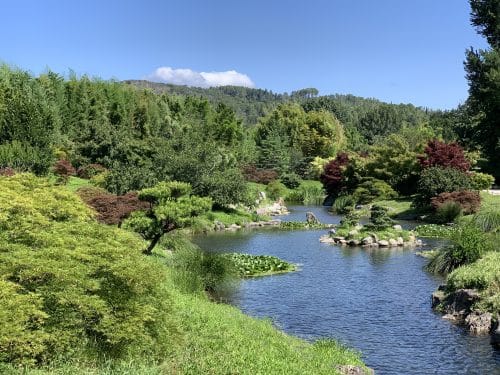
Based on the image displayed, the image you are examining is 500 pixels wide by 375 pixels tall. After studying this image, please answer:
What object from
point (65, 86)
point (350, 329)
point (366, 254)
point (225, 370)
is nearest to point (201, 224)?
point (366, 254)

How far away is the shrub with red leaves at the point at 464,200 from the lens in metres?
33.3

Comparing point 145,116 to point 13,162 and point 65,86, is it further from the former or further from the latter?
point 13,162

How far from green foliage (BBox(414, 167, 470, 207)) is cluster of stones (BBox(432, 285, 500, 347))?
20979 millimetres

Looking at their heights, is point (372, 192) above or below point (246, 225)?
above

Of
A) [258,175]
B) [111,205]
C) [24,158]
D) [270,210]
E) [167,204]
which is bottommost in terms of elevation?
[270,210]

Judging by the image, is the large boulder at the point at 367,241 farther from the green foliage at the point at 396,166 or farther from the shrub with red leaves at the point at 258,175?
the shrub with red leaves at the point at 258,175

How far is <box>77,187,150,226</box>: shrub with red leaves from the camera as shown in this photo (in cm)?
1928

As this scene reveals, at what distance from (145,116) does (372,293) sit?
43339 millimetres

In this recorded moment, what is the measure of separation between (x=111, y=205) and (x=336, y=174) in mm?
34983

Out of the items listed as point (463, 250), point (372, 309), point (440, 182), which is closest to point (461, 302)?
point (372, 309)

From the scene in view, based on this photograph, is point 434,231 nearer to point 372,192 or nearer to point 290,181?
point 372,192

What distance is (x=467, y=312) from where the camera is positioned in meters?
14.2

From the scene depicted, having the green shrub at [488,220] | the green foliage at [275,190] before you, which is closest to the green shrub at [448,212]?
the green shrub at [488,220]

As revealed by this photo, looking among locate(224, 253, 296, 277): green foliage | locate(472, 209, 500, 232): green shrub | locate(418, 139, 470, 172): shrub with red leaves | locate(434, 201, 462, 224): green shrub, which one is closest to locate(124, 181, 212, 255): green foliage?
locate(224, 253, 296, 277): green foliage
